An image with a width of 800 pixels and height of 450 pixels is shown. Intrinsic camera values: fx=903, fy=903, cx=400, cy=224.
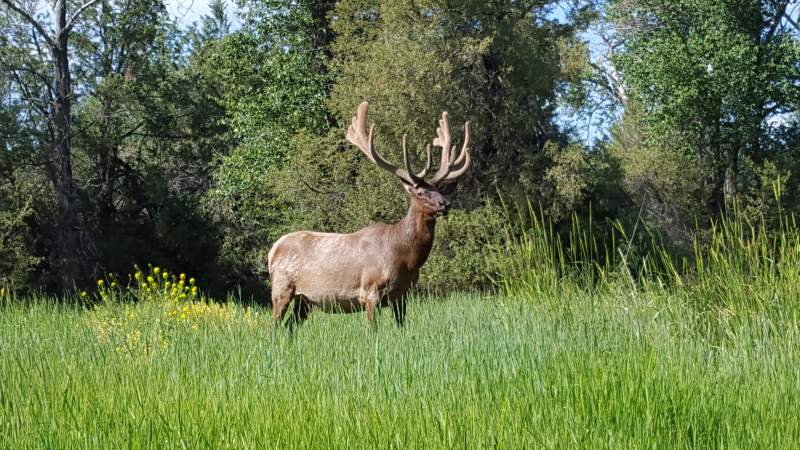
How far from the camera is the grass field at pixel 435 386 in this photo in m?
3.50

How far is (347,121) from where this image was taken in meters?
17.9

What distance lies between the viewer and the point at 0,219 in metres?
19.2

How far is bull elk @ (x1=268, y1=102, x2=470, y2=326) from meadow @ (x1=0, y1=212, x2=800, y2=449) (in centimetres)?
80

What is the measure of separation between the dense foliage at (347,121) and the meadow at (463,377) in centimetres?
A: 957

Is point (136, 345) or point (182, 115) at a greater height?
point (182, 115)

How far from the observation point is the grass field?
350 centimetres

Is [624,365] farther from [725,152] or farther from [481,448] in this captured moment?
[725,152]

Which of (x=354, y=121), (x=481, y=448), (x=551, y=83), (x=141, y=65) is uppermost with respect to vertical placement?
(x=141, y=65)

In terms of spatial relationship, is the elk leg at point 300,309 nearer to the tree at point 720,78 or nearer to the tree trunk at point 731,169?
the tree at point 720,78

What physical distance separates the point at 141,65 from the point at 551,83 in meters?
10.9

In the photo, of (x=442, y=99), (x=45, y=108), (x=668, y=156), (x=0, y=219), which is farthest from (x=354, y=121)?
(x=668, y=156)

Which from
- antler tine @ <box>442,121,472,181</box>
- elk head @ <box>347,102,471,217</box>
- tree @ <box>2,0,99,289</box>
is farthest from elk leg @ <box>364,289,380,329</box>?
tree @ <box>2,0,99,289</box>

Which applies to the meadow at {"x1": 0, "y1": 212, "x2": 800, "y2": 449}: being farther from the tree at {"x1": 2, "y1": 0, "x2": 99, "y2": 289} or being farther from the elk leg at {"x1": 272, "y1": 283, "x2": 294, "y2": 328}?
the tree at {"x1": 2, "y1": 0, "x2": 99, "y2": 289}

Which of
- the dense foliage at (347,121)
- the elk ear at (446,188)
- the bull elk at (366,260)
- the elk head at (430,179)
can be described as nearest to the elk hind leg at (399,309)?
the bull elk at (366,260)
